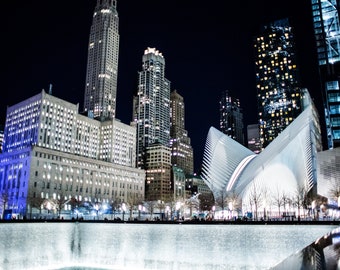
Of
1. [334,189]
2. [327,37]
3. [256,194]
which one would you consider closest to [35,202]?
[256,194]

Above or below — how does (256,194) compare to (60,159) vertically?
below

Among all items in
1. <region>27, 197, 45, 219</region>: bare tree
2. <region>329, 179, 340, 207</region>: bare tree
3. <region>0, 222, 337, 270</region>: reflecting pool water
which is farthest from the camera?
<region>27, 197, 45, 219</region>: bare tree

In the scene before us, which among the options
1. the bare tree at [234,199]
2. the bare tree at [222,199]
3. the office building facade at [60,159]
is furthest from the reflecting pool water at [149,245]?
the office building facade at [60,159]

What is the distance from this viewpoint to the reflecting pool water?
34.2 metres

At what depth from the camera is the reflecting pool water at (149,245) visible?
3416 centimetres

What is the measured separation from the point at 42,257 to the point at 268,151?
149 feet

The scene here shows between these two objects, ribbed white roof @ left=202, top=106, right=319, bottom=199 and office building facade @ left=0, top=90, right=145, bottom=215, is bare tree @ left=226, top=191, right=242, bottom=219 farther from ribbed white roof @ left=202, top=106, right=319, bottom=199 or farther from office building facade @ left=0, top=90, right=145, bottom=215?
office building facade @ left=0, top=90, right=145, bottom=215

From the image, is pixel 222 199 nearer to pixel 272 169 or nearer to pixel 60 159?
pixel 272 169

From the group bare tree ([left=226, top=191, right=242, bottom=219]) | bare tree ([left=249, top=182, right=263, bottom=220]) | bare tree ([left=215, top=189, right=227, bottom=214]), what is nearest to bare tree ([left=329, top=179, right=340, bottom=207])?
bare tree ([left=249, top=182, right=263, bottom=220])

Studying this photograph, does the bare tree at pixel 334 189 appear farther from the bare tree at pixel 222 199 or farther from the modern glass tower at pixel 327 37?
the modern glass tower at pixel 327 37

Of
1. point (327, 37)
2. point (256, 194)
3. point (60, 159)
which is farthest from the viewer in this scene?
point (60, 159)

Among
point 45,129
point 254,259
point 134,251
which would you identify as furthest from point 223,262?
point 45,129

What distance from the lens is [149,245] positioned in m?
40.6

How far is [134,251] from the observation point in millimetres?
41125
